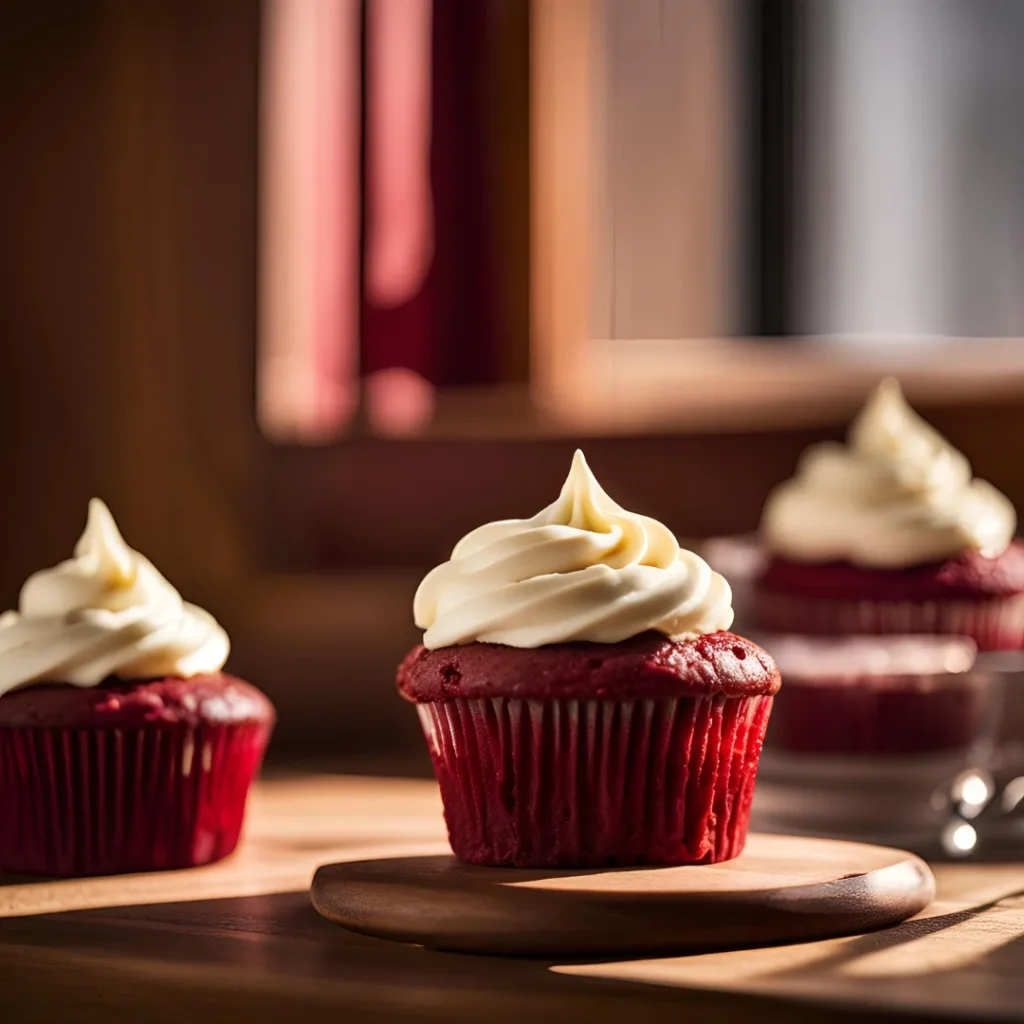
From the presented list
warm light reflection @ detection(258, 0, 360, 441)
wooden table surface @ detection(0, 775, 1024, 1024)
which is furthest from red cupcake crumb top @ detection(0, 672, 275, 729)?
warm light reflection @ detection(258, 0, 360, 441)

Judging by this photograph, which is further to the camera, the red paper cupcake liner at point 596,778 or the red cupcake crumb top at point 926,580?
the red cupcake crumb top at point 926,580

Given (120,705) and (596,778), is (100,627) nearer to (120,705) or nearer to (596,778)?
(120,705)

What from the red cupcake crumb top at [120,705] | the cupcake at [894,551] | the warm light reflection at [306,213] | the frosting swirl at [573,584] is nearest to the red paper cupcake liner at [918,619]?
the cupcake at [894,551]

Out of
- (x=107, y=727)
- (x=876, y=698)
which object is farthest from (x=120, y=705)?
(x=876, y=698)

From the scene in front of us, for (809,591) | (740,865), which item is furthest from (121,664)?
(809,591)

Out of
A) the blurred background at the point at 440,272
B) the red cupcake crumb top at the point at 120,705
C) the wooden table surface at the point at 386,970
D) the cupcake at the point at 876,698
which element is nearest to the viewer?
the wooden table surface at the point at 386,970

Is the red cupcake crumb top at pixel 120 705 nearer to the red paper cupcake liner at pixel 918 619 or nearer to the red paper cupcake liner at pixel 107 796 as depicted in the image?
the red paper cupcake liner at pixel 107 796

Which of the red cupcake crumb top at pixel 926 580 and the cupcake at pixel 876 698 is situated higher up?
the red cupcake crumb top at pixel 926 580

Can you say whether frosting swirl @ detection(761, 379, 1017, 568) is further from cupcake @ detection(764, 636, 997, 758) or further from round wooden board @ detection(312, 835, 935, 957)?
round wooden board @ detection(312, 835, 935, 957)
